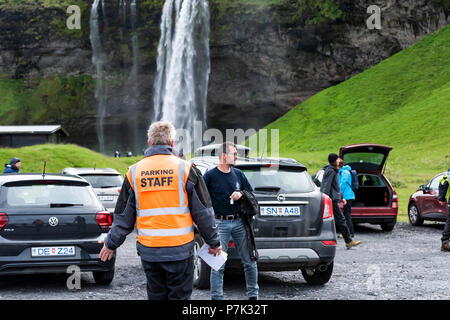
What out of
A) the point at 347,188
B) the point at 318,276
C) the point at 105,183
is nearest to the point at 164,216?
the point at 318,276

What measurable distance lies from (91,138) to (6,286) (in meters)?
68.2

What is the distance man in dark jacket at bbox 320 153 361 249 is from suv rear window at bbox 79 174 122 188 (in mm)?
6448

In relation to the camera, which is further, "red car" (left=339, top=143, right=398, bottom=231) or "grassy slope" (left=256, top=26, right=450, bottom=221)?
"grassy slope" (left=256, top=26, right=450, bottom=221)

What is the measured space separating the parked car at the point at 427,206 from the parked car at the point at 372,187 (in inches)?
46.9

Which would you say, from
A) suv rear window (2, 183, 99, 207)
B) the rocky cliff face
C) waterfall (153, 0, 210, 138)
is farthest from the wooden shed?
suv rear window (2, 183, 99, 207)

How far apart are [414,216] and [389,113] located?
4313 centimetres

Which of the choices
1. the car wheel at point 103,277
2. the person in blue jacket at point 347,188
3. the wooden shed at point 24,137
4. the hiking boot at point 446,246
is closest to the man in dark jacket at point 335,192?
the person in blue jacket at point 347,188

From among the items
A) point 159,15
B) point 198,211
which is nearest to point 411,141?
point 159,15

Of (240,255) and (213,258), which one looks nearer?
(213,258)

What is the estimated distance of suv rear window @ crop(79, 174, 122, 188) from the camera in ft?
52.2

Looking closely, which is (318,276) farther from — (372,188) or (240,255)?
(372,188)

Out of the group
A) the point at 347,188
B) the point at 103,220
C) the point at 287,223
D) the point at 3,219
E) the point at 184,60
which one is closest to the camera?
the point at 3,219

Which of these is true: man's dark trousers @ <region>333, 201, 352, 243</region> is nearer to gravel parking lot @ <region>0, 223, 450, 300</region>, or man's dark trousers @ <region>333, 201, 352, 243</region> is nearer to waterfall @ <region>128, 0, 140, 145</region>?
gravel parking lot @ <region>0, 223, 450, 300</region>

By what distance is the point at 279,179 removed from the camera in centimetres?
796
